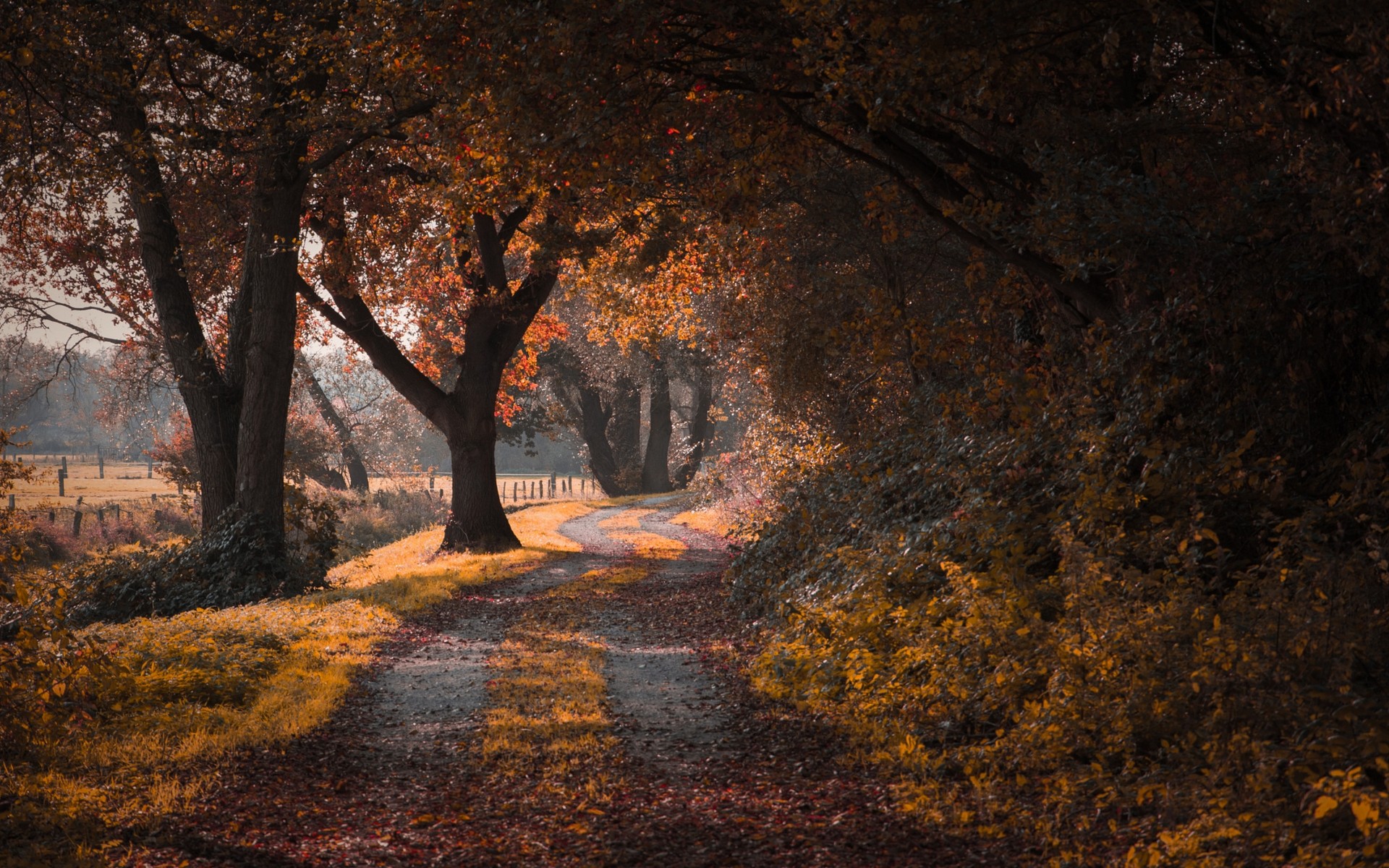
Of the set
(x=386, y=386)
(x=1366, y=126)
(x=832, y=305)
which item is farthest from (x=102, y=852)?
(x=386, y=386)

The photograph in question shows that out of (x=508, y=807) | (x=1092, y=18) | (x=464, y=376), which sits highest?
(x=1092, y=18)

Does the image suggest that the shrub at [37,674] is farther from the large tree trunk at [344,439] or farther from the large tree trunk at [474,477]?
the large tree trunk at [344,439]

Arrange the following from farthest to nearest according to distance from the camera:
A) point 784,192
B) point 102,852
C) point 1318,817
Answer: point 784,192 → point 102,852 → point 1318,817

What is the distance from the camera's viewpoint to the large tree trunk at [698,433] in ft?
145

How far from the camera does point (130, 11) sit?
1216 cm

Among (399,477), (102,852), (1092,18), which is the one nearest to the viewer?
(102,852)

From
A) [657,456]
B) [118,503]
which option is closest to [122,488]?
[118,503]

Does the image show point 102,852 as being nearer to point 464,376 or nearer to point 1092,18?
point 1092,18

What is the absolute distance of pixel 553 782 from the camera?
6578 mm

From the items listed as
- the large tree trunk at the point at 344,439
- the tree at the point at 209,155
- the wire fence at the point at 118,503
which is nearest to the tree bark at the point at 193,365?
the tree at the point at 209,155

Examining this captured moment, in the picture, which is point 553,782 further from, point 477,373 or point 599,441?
point 599,441

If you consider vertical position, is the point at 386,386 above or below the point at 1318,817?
above

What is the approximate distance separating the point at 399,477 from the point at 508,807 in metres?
43.9

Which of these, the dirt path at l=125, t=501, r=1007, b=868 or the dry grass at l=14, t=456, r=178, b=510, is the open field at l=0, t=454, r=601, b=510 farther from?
the dirt path at l=125, t=501, r=1007, b=868
